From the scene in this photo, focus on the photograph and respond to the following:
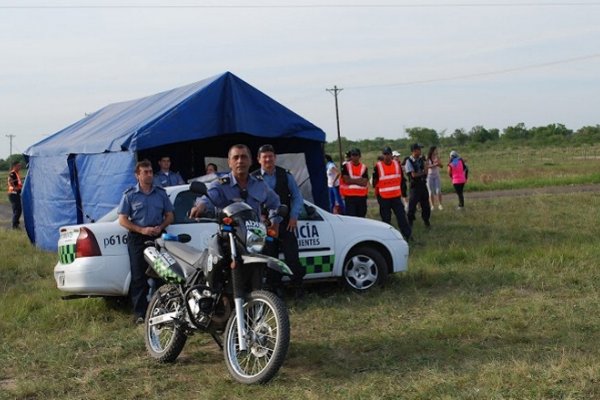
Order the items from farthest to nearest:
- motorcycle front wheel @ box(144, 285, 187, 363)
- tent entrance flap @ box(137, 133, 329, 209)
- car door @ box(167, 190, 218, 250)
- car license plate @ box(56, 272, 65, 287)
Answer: tent entrance flap @ box(137, 133, 329, 209)
car door @ box(167, 190, 218, 250)
car license plate @ box(56, 272, 65, 287)
motorcycle front wheel @ box(144, 285, 187, 363)

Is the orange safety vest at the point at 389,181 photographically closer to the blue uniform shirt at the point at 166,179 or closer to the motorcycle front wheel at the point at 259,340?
the blue uniform shirt at the point at 166,179

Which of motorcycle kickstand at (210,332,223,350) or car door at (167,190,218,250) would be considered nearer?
motorcycle kickstand at (210,332,223,350)

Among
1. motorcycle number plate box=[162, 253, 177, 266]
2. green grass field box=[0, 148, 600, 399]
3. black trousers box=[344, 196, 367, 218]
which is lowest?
green grass field box=[0, 148, 600, 399]

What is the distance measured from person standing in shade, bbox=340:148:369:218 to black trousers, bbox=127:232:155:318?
645 cm

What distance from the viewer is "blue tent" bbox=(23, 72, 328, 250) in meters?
11.4

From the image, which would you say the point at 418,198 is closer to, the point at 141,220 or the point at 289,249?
the point at 289,249

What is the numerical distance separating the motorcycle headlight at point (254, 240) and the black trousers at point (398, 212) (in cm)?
700

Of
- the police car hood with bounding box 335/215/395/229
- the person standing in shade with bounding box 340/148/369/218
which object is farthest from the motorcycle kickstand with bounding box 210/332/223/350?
the person standing in shade with bounding box 340/148/369/218

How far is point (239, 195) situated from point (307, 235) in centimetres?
252

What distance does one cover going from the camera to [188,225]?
8.11 m

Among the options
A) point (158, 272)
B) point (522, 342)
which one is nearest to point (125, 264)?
point (158, 272)

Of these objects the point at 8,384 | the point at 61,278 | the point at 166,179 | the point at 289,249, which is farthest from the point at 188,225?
the point at 166,179

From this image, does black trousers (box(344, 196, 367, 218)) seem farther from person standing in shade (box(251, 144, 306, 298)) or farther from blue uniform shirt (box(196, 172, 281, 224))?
blue uniform shirt (box(196, 172, 281, 224))

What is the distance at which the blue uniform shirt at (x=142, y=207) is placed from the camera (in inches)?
295
